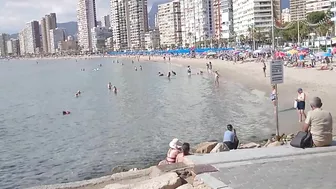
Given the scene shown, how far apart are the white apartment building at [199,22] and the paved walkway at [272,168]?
16902 centimetres

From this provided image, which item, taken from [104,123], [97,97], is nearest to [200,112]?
[104,123]

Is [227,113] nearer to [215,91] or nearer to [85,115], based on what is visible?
[85,115]

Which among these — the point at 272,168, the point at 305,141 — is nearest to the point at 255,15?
the point at 305,141

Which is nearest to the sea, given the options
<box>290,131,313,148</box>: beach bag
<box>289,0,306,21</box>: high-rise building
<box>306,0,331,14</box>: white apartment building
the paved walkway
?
the paved walkway

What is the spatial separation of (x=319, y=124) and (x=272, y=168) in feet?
5.08

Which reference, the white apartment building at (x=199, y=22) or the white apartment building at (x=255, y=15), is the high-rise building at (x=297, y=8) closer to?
the white apartment building at (x=199, y=22)

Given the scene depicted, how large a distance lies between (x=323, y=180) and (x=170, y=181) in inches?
91.4

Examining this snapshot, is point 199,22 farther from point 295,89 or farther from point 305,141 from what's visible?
point 305,141

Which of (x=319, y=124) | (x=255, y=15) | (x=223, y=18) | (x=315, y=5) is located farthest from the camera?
(x=223, y=18)

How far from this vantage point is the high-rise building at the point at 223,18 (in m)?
162

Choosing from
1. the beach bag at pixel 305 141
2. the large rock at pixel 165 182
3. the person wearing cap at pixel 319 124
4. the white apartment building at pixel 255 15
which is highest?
the white apartment building at pixel 255 15

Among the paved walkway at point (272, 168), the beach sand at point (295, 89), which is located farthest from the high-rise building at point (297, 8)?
the paved walkway at point (272, 168)

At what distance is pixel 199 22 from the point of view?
18400 cm

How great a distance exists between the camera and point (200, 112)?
78.4ft
